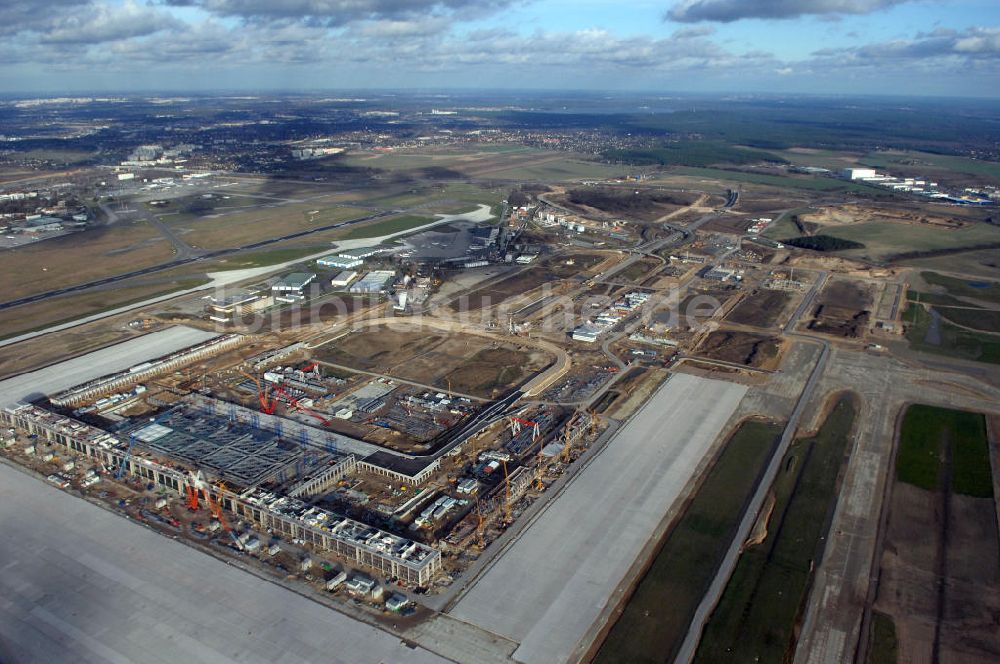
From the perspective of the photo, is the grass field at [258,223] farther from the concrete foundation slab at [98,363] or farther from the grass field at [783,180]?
the grass field at [783,180]

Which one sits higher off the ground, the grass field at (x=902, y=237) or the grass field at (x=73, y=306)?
the grass field at (x=902, y=237)

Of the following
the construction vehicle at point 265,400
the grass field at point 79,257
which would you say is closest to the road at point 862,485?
the construction vehicle at point 265,400

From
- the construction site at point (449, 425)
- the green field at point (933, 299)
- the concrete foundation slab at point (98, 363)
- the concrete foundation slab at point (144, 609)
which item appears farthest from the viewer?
the green field at point (933, 299)

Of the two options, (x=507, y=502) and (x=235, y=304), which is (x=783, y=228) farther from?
(x=507, y=502)

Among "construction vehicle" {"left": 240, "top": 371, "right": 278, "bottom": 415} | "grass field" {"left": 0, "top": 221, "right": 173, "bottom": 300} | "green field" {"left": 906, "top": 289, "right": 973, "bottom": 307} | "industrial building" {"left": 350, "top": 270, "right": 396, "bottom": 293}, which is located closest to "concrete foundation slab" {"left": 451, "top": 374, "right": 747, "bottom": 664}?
"construction vehicle" {"left": 240, "top": 371, "right": 278, "bottom": 415}

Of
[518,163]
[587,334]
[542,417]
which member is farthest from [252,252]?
[518,163]

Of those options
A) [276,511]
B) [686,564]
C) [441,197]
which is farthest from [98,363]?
[441,197]

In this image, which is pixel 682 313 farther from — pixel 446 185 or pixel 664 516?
pixel 446 185
